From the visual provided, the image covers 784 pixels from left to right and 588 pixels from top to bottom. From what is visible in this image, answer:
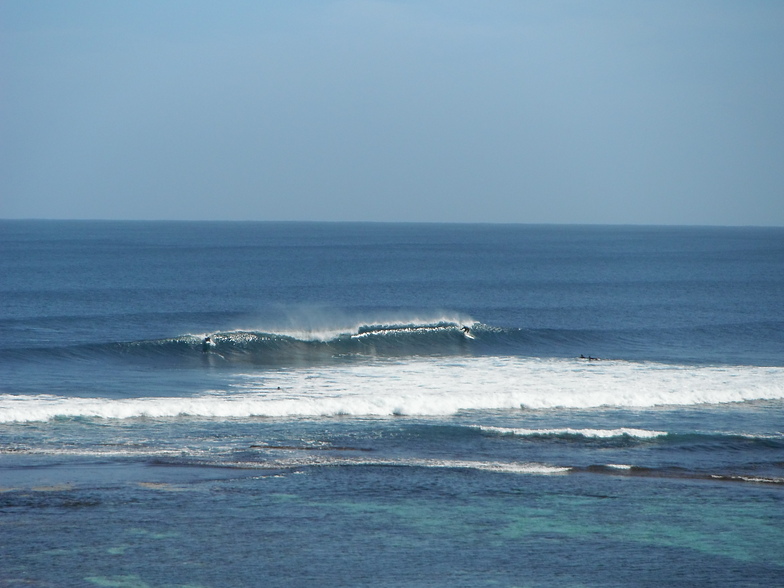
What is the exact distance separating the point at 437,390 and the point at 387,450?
327 inches

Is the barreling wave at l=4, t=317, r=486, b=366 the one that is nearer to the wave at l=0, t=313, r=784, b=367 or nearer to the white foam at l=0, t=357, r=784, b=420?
the wave at l=0, t=313, r=784, b=367

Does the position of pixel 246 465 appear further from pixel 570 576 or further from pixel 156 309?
pixel 156 309

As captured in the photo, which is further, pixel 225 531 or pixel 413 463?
pixel 413 463

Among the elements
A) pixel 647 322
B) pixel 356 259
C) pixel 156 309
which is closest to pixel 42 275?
pixel 156 309

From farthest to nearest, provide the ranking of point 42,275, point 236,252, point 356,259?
point 236,252 < point 356,259 < point 42,275

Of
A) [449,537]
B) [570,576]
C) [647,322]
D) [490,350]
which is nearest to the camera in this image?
[570,576]

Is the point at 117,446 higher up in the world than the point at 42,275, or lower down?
lower down

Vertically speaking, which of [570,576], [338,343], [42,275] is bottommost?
[570,576]

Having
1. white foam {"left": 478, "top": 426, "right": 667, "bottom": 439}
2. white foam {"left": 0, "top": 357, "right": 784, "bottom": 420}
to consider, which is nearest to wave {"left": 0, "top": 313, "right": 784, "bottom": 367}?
white foam {"left": 0, "top": 357, "right": 784, "bottom": 420}

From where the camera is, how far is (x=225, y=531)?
1414cm

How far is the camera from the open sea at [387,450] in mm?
13133

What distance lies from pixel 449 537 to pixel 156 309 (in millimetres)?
39668

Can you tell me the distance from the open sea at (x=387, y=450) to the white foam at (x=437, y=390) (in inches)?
4.6

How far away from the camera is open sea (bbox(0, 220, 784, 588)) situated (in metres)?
13.1
